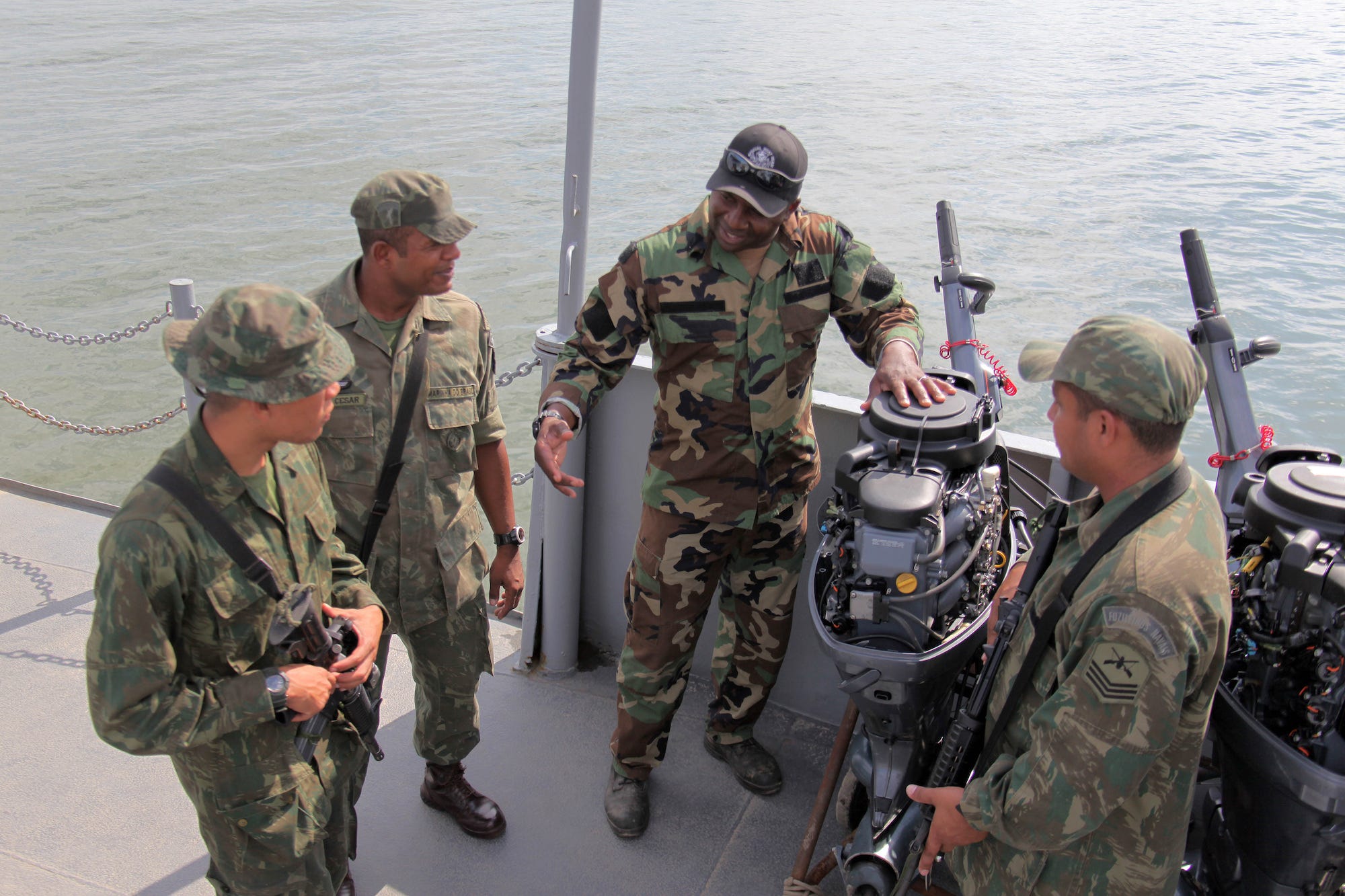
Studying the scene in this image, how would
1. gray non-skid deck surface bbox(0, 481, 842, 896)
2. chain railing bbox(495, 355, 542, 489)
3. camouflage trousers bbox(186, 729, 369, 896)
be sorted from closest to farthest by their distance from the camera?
camouflage trousers bbox(186, 729, 369, 896) → gray non-skid deck surface bbox(0, 481, 842, 896) → chain railing bbox(495, 355, 542, 489)

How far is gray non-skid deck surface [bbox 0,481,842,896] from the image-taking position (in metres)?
2.93

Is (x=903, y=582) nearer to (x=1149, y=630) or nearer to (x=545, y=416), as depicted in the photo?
(x=1149, y=630)

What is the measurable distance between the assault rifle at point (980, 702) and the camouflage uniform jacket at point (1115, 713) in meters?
0.06

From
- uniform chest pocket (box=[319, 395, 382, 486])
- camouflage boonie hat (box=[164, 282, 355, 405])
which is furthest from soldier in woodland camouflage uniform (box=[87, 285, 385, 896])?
uniform chest pocket (box=[319, 395, 382, 486])

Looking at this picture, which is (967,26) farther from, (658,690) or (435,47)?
(658,690)

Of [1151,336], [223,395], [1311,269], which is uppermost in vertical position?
[1151,336]

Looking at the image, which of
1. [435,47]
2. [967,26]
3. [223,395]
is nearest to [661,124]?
[435,47]

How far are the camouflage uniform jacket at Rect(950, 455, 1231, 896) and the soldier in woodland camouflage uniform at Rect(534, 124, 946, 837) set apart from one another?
0.93 meters

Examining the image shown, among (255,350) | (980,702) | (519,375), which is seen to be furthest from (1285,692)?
(519,375)

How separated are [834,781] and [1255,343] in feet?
5.14

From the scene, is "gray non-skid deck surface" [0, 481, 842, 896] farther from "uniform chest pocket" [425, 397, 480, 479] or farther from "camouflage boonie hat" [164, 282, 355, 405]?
"camouflage boonie hat" [164, 282, 355, 405]

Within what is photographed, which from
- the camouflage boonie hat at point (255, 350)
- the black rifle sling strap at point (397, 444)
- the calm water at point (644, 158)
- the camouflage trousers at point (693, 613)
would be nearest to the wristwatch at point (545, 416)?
A: the black rifle sling strap at point (397, 444)

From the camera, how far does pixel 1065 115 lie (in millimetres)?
16000

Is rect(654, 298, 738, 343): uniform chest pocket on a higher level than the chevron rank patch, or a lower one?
higher
